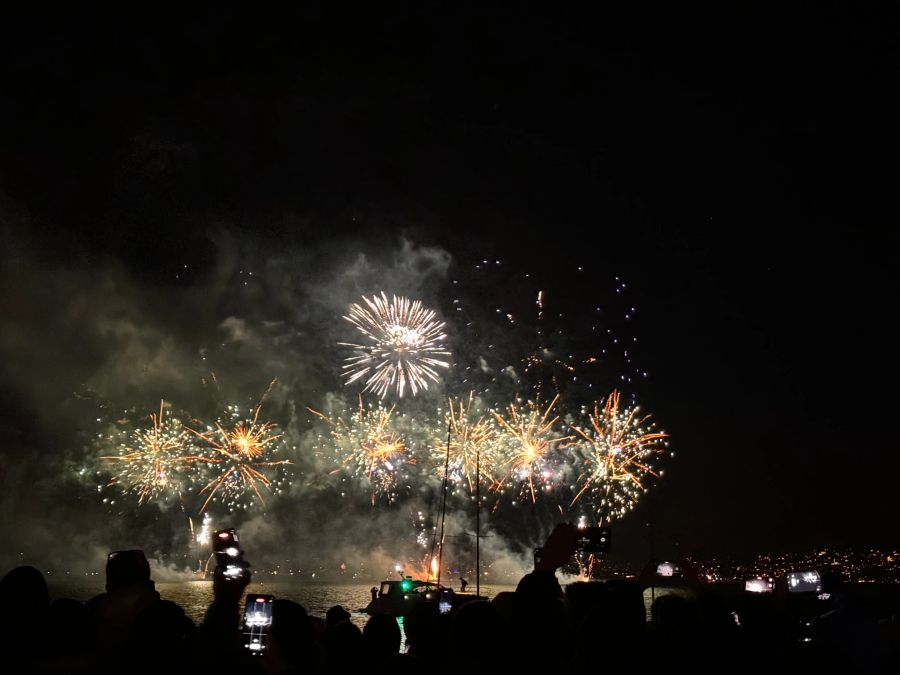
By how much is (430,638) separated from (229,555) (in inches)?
91.6

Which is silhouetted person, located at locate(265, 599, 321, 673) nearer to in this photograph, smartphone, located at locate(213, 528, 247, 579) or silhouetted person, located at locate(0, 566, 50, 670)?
smartphone, located at locate(213, 528, 247, 579)

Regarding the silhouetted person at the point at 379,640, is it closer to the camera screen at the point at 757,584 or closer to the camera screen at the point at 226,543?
the camera screen at the point at 226,543

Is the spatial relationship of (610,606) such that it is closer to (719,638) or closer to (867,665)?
(719,638)

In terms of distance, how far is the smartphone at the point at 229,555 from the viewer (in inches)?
210

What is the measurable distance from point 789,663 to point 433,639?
10.8 feet

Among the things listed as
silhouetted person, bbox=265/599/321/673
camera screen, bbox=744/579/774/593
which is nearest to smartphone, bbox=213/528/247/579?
silhouetted person, bbox=265/599/321/673

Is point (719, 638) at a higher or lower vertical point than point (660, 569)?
lower

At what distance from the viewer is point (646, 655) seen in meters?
4.25

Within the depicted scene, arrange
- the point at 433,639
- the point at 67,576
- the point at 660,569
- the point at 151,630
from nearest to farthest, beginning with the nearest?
the point at 151,630 → the point at 433,639 → the point at 660,569 → the point at 67,576

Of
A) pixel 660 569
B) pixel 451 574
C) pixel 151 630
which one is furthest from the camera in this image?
pixel 451 574

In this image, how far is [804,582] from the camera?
17.3 metres

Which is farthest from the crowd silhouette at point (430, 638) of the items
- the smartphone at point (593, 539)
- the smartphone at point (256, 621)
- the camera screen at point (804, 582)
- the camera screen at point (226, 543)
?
the camera screen at point (804, 582)

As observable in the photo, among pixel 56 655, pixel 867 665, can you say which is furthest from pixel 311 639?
pixel 867 665

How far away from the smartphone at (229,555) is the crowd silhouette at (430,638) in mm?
82
